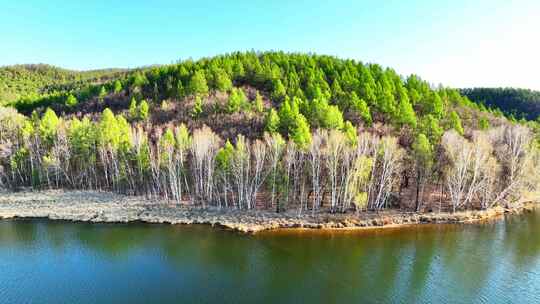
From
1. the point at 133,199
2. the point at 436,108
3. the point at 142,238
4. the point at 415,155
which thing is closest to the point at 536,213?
the point at 415,155

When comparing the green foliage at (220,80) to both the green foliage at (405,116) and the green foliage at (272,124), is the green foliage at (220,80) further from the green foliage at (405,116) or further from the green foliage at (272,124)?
the green foliage at (405,116)

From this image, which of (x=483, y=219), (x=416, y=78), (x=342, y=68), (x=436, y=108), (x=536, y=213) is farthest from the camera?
(x=342, y=68)

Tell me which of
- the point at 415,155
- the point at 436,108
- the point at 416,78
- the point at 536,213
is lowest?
the point at 536,213

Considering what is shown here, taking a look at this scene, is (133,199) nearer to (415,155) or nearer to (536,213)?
(415,155)

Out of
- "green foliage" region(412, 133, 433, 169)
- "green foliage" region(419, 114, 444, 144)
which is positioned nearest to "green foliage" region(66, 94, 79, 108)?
"green foliage" region(419, 114, 444, 144)

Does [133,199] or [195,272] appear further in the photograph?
[133,199]

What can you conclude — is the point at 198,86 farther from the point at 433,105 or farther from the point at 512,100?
the point at 512,100
